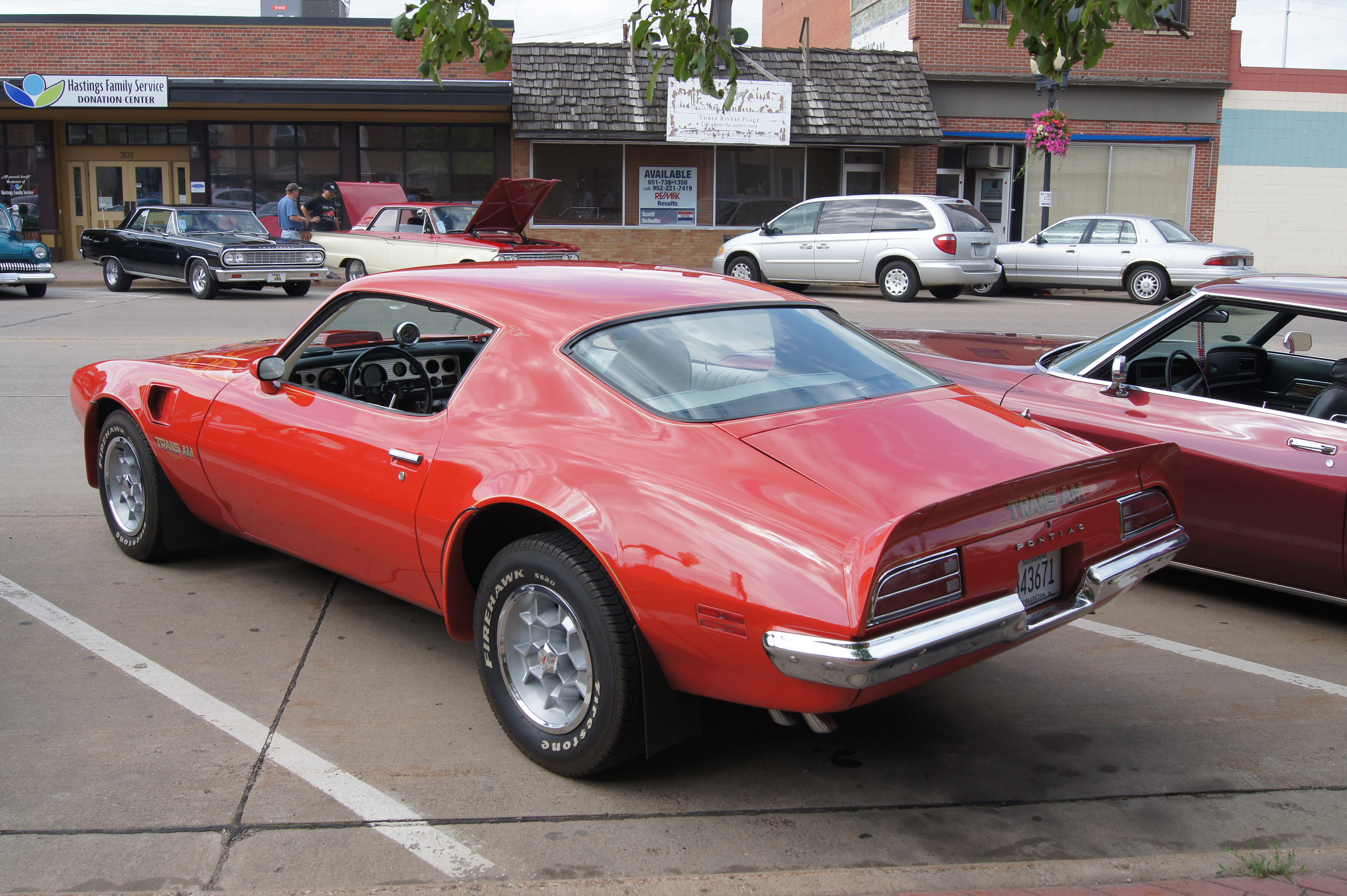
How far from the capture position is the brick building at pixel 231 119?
80.9ft

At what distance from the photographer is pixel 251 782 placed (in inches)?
134

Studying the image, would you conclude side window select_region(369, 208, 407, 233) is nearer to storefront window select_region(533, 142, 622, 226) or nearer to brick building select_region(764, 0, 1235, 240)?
storefront window select_region(533, 142, 622, 226)

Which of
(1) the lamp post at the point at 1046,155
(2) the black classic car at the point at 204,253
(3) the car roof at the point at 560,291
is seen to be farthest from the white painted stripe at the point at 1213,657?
(1) the lamp post at the point at 1046,155

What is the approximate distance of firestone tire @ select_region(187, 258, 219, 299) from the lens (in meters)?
18.7

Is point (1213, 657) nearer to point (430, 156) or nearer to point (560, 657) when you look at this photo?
point (560, 657)

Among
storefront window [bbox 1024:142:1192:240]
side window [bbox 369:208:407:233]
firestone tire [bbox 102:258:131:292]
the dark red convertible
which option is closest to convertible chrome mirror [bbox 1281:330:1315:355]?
the dark red convertible

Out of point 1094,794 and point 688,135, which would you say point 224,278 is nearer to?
point 688,135

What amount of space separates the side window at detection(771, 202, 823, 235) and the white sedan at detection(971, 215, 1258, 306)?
3.20m

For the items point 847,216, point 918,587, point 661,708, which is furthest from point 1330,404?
point 847,216

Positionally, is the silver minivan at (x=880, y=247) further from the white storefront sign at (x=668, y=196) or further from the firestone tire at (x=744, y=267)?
the white storefront sign at (x=668, y=196)

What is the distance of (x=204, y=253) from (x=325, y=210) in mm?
4812

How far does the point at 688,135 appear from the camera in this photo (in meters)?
25.5

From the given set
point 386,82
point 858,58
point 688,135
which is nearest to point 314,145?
point 386,82

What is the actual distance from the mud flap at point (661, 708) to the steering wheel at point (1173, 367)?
340 cm
